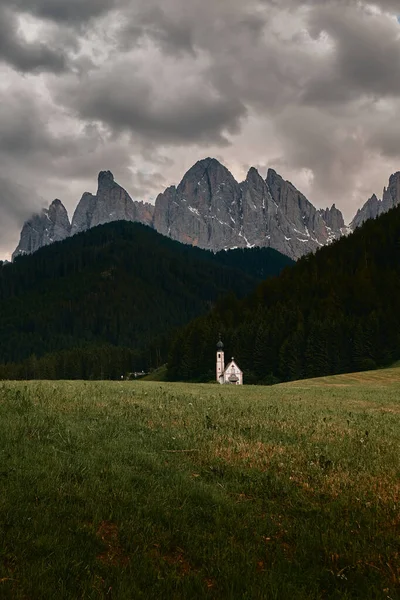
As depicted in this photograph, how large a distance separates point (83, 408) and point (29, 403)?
199 centimetres

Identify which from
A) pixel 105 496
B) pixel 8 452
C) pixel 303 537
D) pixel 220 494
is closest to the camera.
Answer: pixel 303 537

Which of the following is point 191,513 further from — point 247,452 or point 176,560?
point 247,452

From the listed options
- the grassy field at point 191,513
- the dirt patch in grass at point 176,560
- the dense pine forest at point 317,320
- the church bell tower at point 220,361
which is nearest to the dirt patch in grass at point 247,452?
the grassy field at point 191,513

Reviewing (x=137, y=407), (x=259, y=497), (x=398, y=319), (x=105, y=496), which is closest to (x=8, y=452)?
(x=105, y=496)

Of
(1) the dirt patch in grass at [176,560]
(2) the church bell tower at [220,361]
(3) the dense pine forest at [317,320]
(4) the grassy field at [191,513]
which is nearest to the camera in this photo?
(4) the grassy field at [191,513]

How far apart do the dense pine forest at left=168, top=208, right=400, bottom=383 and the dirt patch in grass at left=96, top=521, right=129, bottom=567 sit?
106 m

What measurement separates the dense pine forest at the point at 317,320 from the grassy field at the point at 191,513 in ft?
328

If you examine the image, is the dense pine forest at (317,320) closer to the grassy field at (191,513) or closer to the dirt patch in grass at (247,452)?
the dirt patch in grass at (247,452)

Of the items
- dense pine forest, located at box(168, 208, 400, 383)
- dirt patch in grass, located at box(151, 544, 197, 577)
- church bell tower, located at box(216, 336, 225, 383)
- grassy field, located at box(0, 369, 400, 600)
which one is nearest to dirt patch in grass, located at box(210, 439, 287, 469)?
grassy field, located at box(0, 369, 400, 600)

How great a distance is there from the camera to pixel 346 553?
24.6 feet

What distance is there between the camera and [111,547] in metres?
7.32

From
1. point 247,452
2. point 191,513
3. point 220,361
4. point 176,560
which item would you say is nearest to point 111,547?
point 176,560

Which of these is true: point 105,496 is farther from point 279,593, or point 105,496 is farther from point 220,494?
point 279,593

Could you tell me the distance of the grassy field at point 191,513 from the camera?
6.52m
